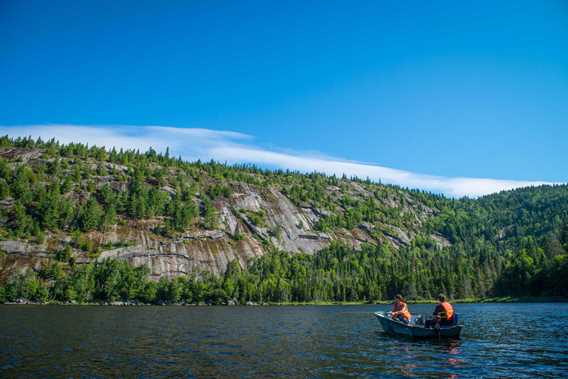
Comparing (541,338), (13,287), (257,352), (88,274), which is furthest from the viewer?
(88,274)

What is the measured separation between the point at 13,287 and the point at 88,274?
3074 centimetres

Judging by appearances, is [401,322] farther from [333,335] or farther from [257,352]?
[257,352]

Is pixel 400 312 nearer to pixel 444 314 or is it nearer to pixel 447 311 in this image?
pixel 444 314

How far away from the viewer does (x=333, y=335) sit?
193 ft

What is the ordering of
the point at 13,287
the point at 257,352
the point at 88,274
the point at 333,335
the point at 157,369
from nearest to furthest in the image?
the point at 157,369, the point at 257,352, the point at 333,335, the point at 13,287, the point at 88,274

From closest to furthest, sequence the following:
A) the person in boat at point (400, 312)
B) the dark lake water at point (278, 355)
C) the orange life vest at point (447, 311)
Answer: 1. the dark lake water at point (278, 355)
2. the orange life vest at point (447, 311)
3. the person in boat at point (400, 312)

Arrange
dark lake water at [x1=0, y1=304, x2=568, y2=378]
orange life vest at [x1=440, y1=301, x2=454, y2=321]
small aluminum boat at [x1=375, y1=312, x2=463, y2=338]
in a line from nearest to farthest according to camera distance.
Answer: dark lake water at [x1=0, y1=304, x2=568, y2=378], orange life vest at [x1=440, y1=301, x2=454, y2=321], small aluminum boat at [x1=375, y1=312, x2=463, y2=338]

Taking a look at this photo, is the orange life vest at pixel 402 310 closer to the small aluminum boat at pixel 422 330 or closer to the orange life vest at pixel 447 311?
the small aluminum boat at pixel 422 330

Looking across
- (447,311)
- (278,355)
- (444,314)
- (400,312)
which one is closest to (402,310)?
(400,312)

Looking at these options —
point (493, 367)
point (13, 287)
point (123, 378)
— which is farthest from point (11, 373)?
point (13, 287)

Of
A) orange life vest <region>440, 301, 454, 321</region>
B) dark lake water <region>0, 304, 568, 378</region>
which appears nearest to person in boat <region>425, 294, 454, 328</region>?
orange life vest <region>440, 301, 454, 321</region>

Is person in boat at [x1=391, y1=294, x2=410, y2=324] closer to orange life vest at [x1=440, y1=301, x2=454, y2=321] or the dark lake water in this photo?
the dark lake water

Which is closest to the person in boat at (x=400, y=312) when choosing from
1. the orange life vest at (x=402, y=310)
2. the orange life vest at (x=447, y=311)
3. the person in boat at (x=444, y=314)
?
the orange life vest at (x=402, y=310)

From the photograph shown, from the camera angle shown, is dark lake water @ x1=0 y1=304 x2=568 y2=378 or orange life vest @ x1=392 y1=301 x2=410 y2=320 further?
orange life vest @ x1=392 y1=301 x2=410 y2=320
